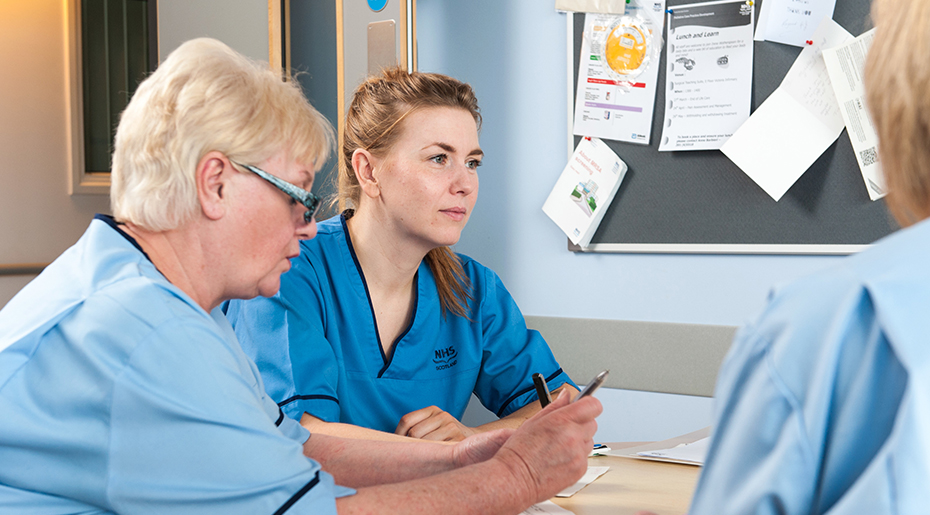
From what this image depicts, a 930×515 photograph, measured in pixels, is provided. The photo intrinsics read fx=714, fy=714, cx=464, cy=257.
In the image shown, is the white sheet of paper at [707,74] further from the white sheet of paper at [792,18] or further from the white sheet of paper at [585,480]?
the white sheet of paper at [585,480]

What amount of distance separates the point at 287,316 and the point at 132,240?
0.50m

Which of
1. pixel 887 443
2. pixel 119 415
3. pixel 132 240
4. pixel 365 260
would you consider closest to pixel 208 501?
pixel 119 415

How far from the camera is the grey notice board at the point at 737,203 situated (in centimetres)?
185

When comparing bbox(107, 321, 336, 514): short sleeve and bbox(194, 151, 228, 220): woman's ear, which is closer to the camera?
bbox(107, 321, 336, 514): short sleeve

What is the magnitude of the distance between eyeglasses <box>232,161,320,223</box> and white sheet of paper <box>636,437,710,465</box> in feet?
2.59

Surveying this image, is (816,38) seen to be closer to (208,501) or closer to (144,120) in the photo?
(144,120)

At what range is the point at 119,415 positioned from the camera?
663mm

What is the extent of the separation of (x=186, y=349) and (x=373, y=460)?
0.47m

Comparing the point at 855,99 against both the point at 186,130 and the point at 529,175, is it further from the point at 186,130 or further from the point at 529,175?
the point at 186,130

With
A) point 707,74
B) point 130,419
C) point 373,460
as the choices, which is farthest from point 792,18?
point 130,419

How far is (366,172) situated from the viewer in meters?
1.56

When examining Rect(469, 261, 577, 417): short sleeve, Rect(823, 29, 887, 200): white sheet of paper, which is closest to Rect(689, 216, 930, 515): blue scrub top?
Rect(469, 261, 577, 417): short sleeve

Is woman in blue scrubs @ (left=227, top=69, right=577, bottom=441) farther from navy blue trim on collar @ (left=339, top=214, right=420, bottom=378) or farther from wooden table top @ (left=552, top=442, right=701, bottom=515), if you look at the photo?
wooden table top @ (left=552, top=442, right=701, bottom=515)

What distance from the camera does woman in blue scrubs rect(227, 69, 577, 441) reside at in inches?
52.9
